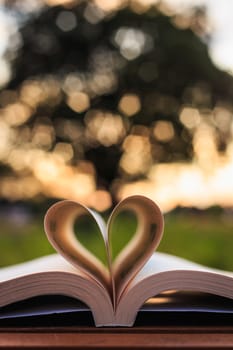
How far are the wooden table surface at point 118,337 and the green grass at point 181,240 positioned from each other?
1.47 meters

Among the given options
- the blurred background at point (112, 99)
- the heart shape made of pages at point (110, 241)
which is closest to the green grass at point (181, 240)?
the blurred background at point (112, 99)

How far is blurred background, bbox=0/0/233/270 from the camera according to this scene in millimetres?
2752

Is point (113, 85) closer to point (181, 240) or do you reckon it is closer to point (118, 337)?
point (181, 240)

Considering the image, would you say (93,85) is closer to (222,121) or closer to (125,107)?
(125,107)

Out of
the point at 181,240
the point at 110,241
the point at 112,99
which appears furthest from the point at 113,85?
the point at 110,241

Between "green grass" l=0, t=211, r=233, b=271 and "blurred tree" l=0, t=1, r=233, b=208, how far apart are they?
34.1 inches

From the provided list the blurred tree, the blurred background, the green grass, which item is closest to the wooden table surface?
the green grass

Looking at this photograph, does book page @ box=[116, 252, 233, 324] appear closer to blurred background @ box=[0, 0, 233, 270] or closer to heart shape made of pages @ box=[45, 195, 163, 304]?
heart shape made of pages @ box=[45, 195, 163, 304]

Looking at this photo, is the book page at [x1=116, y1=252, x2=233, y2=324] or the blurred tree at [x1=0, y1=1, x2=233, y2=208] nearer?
the book page at [x1=116, y1=252, x2=233, y2=324]

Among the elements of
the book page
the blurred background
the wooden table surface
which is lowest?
the blurred background

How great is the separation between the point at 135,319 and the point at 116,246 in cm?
154

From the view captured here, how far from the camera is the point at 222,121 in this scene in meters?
3.36

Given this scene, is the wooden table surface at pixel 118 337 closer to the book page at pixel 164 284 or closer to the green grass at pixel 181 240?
the book page at pixel 164 284

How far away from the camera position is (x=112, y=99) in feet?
10.6
